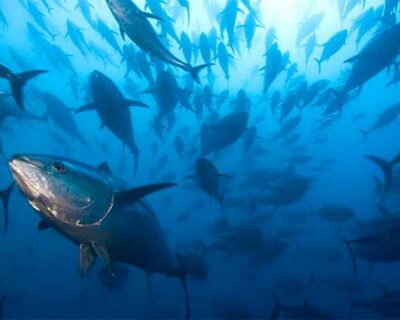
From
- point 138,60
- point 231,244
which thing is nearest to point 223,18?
point 138,60

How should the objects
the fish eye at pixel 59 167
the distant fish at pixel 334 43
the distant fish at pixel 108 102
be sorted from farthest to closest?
the distant fish at pixel 334 43, the distant fish at pixel 108 102, the fish eye at pixel 59 167

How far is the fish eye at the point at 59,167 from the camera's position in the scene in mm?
1989

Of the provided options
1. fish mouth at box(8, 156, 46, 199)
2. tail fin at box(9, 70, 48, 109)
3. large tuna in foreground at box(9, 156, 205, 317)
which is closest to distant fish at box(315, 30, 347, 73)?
tail fin at box(9, 70, 48, 109)

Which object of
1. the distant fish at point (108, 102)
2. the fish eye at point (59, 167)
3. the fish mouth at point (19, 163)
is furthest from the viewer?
the distant fish at point (108, 102)

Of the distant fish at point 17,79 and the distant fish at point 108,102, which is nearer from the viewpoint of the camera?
the distant fish at point 17,79

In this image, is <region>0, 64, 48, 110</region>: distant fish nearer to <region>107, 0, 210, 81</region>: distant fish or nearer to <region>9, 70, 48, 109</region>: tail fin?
<region>9, 70, 48, 109</region>: tail fin

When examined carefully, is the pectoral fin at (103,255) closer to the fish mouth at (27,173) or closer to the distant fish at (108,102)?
the fish mouth at (27,173)

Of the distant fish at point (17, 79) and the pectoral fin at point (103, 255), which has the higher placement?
the distant fish at point (17, 79)

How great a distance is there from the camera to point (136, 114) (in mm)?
36250

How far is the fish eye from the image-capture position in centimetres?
199

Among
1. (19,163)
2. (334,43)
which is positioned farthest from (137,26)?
(334,43)

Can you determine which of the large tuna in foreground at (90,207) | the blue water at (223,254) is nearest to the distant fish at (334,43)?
the blue water at (223,254)

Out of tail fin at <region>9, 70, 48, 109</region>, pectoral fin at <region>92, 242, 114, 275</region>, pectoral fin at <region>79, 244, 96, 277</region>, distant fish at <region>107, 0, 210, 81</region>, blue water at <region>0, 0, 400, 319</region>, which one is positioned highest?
distant fish at <region>107, 0, 210, 81</region>

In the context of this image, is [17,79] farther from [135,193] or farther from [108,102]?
[135,193]
